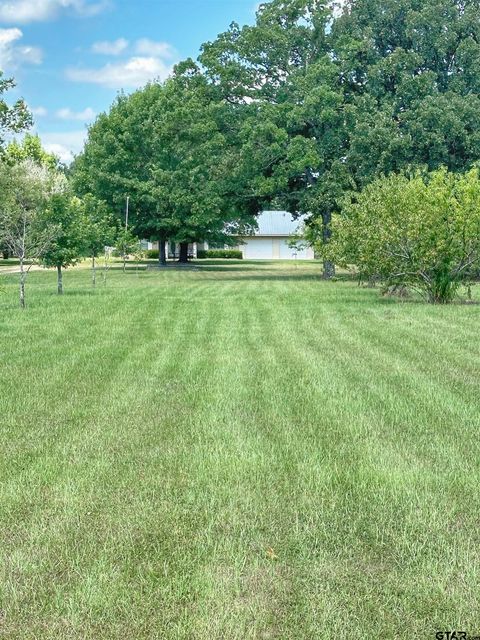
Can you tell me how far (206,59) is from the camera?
A: 105ft

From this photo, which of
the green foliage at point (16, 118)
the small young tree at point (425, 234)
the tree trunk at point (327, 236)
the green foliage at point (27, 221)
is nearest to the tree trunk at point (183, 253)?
the tree trunk at point (327, 236)

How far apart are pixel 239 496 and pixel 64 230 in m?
17.0

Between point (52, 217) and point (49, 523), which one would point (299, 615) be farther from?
point (52, 217)

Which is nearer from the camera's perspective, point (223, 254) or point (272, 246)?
point (223, 254)

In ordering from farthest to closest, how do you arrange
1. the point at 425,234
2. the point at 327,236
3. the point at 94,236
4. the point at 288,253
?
the point at 288,253, the point at 327,236, the point at 94,236, the point at 425,234

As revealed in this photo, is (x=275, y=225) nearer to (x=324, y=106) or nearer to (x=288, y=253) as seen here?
(x=288, y=253)

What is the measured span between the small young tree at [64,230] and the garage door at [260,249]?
47.0 meters

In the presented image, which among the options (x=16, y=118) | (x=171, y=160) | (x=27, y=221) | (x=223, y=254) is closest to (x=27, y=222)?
(x=27, y=221)

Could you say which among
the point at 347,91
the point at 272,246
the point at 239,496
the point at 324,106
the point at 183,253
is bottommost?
the point at 239,496

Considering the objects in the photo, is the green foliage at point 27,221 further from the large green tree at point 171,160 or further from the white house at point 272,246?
the white house at point 272,246

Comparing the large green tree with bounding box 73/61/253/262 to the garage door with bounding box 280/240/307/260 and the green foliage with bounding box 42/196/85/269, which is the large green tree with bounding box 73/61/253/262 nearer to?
the green foliage with bounding box 42/196/85/269

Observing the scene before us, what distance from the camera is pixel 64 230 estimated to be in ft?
66.2

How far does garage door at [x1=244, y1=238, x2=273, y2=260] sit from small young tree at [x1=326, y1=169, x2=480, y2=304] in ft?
163

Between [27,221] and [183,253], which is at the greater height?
[27,221]
